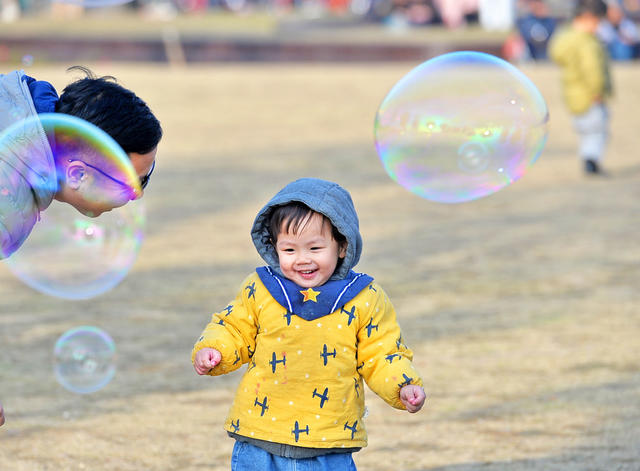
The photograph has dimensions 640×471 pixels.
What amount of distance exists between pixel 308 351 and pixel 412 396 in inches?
11.7

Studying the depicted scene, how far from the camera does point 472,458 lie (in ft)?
12.6

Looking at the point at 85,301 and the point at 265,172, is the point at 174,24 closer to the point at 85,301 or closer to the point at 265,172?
the point at 265,172

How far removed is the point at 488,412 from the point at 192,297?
2.35 meters

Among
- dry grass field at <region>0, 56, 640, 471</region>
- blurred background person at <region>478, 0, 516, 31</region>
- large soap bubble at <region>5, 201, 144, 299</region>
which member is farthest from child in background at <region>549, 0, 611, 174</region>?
blurred background person at <region>478, 0, 516, 31</region>

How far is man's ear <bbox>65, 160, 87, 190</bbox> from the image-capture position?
9.09 ft

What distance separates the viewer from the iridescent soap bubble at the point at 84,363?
4188mm

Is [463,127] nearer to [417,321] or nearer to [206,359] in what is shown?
[417,321]

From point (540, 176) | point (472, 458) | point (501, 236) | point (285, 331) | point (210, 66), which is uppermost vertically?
point (210, 66)

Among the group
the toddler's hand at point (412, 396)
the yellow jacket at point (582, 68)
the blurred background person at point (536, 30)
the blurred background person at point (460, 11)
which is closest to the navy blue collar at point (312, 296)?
the toddler's hand at point (412, 396)

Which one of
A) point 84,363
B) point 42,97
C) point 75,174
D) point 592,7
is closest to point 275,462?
point 75,174

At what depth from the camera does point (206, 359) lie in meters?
2.76

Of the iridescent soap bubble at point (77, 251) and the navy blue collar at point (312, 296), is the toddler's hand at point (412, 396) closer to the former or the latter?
the navy blue collar at point (312, 296)

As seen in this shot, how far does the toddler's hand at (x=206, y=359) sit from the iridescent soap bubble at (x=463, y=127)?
5.55 feet

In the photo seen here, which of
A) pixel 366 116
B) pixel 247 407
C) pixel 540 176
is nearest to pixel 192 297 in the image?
pixel 247 407
